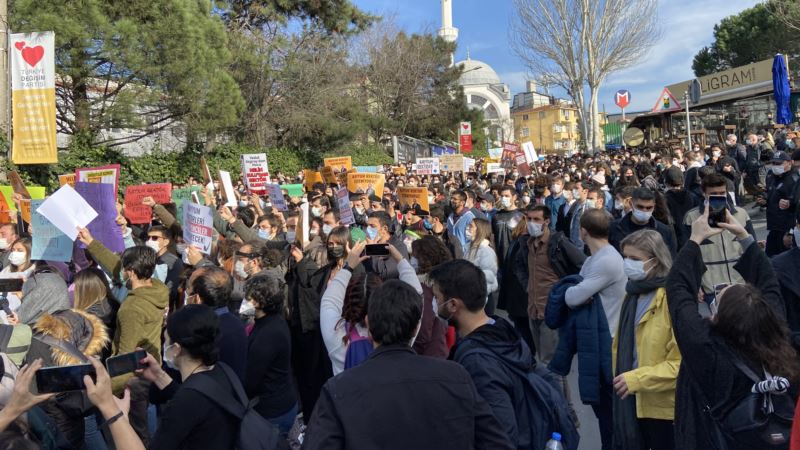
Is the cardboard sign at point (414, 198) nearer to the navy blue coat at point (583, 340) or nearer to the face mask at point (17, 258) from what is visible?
the face mask at point (17, 258)

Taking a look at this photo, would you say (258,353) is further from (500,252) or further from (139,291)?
(500,252)

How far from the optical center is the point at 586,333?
13.5ft

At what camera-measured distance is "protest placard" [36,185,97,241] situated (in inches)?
226

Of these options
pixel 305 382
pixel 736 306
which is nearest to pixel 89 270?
pixel 305 382

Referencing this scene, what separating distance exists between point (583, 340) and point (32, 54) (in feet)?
38.9

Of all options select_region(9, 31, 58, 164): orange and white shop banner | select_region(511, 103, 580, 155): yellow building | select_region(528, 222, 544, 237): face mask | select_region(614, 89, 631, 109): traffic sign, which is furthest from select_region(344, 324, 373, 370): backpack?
select_region(511, 103, 580, 155): yellow building

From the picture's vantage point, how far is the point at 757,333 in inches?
97.0

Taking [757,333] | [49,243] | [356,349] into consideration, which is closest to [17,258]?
[49,243]

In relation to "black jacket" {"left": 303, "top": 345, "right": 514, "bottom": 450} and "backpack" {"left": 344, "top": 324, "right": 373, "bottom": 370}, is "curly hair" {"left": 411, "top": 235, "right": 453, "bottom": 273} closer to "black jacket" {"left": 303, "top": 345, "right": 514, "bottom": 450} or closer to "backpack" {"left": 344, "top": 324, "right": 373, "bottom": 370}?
"backpack" {"left": 344, "top": 324, "right": 373, "bottom": 370}

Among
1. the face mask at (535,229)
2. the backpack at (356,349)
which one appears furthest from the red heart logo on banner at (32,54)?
the backpack at (356,349)

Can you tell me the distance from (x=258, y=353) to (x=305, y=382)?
1.30 m

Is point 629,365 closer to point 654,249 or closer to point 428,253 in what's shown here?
point 654,249

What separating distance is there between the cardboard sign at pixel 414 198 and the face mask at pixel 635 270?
250 inches

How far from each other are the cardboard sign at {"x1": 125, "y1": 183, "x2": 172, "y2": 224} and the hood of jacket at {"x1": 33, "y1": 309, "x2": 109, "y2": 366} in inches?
213
